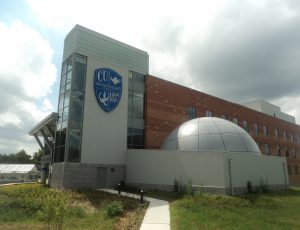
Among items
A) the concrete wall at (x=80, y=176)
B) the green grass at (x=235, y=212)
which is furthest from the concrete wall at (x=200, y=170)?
the green grass at (x=235, y=212)

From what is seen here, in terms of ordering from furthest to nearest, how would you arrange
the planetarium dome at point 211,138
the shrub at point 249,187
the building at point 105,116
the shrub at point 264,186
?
the building at point 105,116
the planetarium dome at point 211,138
the shrub at point 264,186
the shrub at point 249,187

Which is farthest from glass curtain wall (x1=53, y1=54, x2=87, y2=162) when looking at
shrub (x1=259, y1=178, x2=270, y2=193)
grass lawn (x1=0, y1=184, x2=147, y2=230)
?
shrub (x1=259, y1=178, x2=270, y2=193)

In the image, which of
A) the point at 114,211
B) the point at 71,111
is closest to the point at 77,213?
the point at 114,211

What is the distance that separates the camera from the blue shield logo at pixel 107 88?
28.1 metres

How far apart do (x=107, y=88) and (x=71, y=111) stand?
15.1 feet

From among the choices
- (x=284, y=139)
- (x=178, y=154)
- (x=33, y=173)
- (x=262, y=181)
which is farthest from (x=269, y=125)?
(x=33, y=173)

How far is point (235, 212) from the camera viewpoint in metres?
16.7

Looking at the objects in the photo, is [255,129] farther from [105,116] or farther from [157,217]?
[157,217]

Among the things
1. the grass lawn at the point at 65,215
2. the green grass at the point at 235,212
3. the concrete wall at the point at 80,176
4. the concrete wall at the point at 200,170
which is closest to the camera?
the grass lawn at the point at 65,215

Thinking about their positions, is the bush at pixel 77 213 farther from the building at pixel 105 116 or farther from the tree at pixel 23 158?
the tree at pixel 23 158

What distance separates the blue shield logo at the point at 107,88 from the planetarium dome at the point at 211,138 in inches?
292

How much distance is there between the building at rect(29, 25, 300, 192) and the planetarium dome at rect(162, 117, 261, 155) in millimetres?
2857

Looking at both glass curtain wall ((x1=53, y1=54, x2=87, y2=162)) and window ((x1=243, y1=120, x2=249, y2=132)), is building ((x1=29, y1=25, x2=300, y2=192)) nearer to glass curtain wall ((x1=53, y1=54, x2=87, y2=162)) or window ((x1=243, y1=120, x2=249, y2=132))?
glass curtain wall ((x1=53, y1=54, x2=87, y2=162))

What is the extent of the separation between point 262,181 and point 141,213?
575 inches
